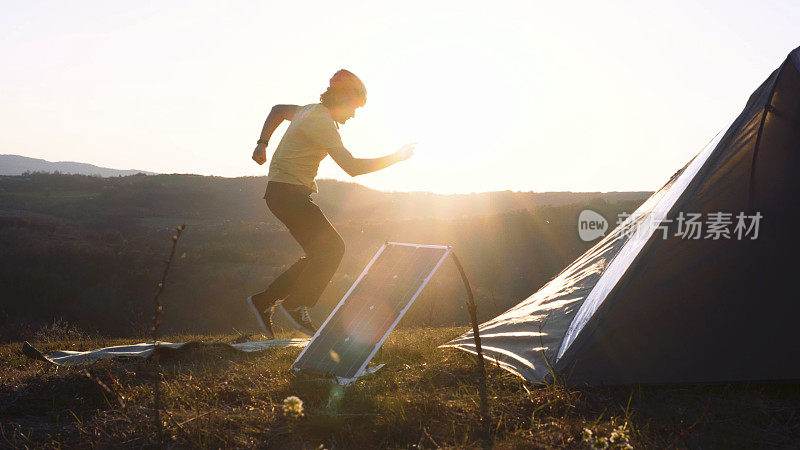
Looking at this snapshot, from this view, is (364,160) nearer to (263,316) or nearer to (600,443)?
(263,316)

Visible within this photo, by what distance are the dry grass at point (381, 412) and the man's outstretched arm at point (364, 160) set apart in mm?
1600

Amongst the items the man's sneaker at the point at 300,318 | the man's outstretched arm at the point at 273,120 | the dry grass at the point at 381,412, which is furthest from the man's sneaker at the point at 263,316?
the man's outstretched arm at the point at 273,120

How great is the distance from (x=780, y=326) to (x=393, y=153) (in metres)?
2.84

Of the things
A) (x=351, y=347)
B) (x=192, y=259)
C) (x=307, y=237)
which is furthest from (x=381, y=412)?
(x=192, y=259)

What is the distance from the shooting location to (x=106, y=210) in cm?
3125

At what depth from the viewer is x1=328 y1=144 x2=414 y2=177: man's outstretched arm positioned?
168 inches

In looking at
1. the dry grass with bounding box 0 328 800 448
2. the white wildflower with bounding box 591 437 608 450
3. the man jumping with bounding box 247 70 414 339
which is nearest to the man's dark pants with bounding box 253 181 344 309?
the man jumping with bounding box 247 70 414 339

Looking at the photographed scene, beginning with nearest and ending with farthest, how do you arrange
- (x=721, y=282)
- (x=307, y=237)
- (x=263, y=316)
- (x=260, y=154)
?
(x=721, y=282) < (x=307, y=237) < (x=260, y=154) < (x=263, y=316)

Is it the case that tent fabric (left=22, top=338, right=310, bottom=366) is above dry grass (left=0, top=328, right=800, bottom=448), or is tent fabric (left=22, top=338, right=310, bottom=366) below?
below

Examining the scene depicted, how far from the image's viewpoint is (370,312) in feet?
14.0

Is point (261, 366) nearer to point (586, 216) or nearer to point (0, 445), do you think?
point (0, 445)

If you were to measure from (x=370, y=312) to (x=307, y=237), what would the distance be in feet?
3.69

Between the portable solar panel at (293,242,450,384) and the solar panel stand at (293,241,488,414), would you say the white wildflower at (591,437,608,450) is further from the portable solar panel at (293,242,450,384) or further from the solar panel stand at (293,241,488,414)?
the portable solar panel at (293,242,450,384)

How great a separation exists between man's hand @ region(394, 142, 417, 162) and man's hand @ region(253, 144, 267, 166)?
1551 mm
